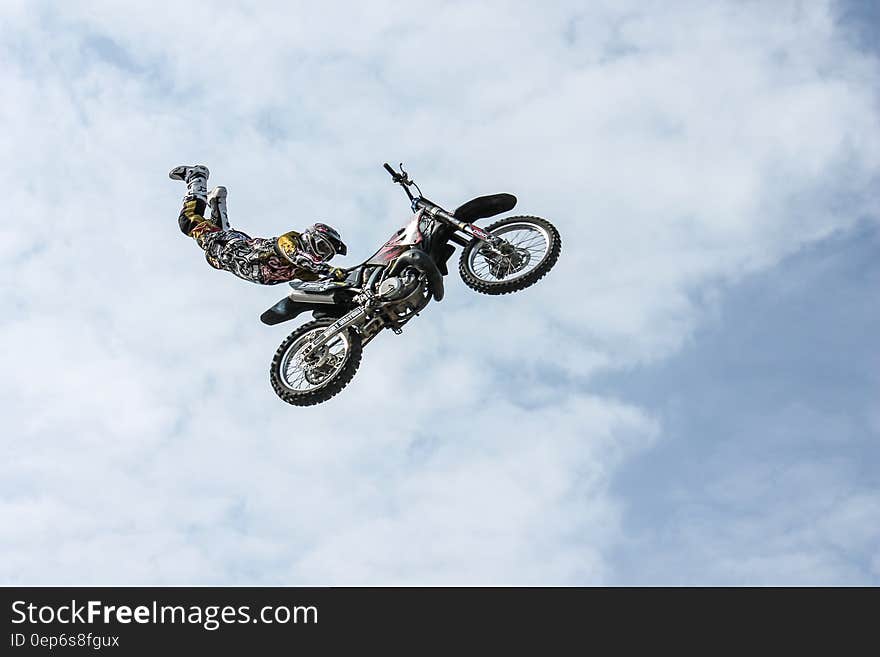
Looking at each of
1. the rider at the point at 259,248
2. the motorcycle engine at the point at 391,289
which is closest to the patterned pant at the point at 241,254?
the rider at the point at 259,248

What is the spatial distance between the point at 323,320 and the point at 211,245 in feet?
8.42

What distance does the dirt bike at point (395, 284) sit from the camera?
20812 mm

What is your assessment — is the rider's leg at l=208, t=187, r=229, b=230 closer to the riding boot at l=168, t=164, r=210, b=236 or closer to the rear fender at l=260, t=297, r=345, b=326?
the riding boot at l=168, t=164, r=210, b=236

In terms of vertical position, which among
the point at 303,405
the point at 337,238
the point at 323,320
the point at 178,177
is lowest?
the point at 303,405

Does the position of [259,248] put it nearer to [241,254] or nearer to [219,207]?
[241,254]

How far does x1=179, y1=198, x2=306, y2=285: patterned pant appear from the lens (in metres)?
22.0

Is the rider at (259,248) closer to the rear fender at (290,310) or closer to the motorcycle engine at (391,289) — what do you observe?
the rear fender at (290,310)

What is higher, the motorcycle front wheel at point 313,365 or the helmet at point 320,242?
the helmet at point 320,242

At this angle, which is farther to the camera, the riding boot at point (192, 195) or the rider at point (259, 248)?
the riding boot at point (192, 195)

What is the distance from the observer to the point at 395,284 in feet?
68.7

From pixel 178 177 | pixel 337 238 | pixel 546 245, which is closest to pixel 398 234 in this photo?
pixel 337 238
